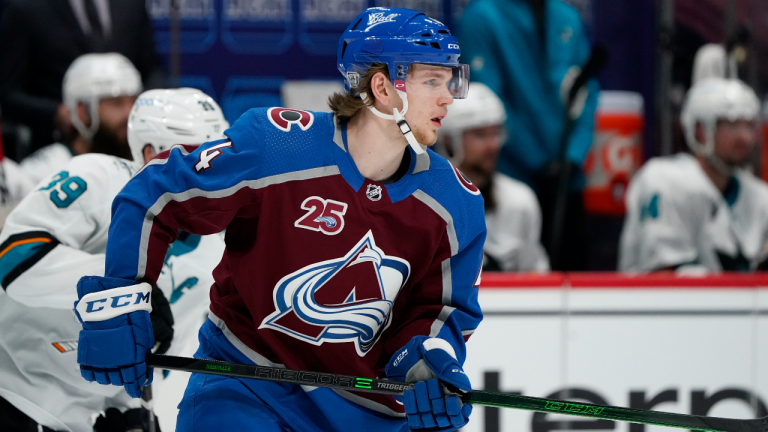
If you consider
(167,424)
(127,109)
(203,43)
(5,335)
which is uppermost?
(203,43)

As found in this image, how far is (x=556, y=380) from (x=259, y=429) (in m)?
1.91

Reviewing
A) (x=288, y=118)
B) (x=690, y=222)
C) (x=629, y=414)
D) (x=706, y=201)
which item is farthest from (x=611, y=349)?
(x=288, y=118)

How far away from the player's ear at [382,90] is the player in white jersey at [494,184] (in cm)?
225

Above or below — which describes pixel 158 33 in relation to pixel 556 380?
above

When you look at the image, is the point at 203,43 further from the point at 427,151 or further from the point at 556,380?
the point at 427,151

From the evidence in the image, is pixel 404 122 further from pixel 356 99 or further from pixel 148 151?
pixel 148 151

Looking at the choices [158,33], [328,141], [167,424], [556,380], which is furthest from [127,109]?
[328,141]

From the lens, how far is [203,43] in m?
5.07

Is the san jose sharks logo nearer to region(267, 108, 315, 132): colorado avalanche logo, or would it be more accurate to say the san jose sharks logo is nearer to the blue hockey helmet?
region(267, 108, 315, 132): colorado avalanche logo

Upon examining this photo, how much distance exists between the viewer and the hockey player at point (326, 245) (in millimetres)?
2186

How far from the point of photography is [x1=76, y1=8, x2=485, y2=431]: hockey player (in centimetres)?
219

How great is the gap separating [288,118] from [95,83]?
2725mm

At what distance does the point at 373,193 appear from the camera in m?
2.25

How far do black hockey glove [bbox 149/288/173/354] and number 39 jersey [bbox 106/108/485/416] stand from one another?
268 millimetres
